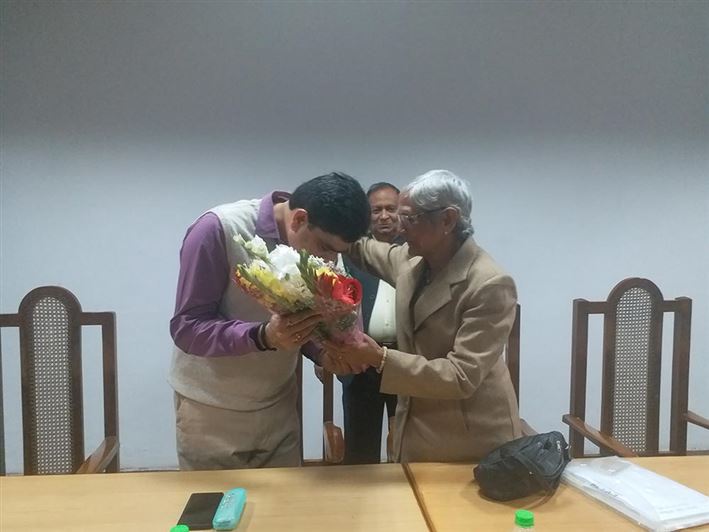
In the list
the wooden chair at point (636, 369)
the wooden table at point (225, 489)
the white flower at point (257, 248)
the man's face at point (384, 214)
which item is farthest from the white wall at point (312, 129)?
the white flower at point (257, 248)

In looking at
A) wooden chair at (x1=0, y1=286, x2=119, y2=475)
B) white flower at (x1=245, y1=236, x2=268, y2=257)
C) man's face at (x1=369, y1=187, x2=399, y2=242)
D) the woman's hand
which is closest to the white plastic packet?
the woman's hand

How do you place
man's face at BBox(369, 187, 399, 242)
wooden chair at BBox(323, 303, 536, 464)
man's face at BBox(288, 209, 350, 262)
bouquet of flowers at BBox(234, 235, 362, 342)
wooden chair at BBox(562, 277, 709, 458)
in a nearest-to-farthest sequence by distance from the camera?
bouquet of flowers at BBox(234, 235, 362, 342) → man's face at BBox(288, 209, 350, 262) → wooden chair at BBox(323, 303, 536, 464) → wooden chair at BBox(562, 277, 709, 458) → man's face at BBox(369, 187, 399, 242)

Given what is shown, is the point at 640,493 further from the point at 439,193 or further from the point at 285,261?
the point at 285,261

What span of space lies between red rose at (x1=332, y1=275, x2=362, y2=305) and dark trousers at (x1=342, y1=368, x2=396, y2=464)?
117cm

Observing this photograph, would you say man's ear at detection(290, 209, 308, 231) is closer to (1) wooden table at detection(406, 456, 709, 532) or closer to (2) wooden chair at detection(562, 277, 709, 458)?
(1) wooden table at detection(406, 456, 709, 532)

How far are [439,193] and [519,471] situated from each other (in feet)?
2.39

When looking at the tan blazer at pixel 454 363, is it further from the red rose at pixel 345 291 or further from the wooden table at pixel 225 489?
the red rose at pixel 345 291

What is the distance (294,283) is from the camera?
3.79 ft

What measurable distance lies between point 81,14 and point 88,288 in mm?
1374

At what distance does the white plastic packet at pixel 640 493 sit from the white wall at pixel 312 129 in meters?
1.61

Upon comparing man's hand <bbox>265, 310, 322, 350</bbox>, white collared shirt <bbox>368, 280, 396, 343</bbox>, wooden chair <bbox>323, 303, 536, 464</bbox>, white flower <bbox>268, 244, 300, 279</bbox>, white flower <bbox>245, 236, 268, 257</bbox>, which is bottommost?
wooden chair <bbox>323, 303, 536, 464</bbox>

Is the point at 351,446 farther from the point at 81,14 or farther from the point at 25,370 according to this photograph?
the point at 81,14

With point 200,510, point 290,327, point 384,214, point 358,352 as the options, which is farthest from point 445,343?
point 384,214

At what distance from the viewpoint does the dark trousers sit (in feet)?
7.59
